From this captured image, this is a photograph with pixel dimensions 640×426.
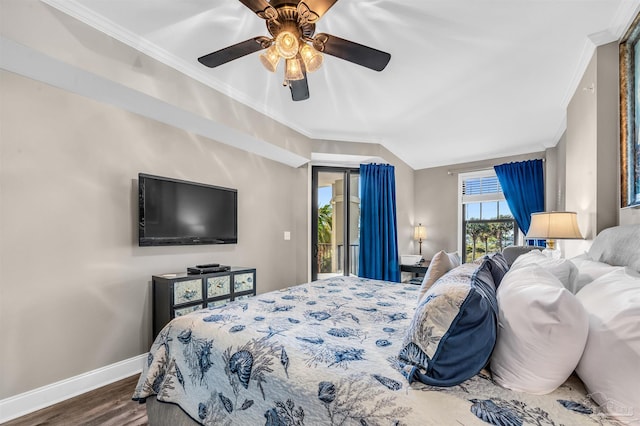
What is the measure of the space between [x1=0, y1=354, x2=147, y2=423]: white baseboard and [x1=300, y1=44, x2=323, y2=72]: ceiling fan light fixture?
8.86 feet

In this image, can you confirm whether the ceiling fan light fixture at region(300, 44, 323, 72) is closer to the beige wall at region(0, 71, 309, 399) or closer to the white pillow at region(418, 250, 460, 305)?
the white pillow at region(418, 250, 460, 305)

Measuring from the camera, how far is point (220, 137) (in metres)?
3.16

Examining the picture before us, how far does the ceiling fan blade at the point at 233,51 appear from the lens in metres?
1.74

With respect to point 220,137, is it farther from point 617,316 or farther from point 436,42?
point 617,316

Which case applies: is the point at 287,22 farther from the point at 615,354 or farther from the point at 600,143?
the point at 600,143

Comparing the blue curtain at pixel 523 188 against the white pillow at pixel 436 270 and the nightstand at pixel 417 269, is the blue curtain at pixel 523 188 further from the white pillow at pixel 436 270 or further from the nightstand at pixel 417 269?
the white pillow at pixel 436 270

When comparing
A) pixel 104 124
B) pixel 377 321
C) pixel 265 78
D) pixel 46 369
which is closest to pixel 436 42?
pixel 265 78

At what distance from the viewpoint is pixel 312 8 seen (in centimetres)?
150

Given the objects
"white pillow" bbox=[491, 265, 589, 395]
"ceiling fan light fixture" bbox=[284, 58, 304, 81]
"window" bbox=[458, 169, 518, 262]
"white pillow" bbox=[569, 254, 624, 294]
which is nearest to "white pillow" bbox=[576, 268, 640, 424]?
"white pillow" bbox=[491, 265, 589, 395]

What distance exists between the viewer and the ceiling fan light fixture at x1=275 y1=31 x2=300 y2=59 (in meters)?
1.61

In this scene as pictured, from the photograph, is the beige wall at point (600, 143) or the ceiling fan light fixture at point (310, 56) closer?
the ceiling fan light fixture at point (310, 56)

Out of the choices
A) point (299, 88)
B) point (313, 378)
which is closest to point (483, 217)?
point (299, 88)

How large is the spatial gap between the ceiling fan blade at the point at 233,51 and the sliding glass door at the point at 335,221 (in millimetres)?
2711

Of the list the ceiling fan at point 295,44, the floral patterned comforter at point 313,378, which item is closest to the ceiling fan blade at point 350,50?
the ceiling fan at point 295,44
